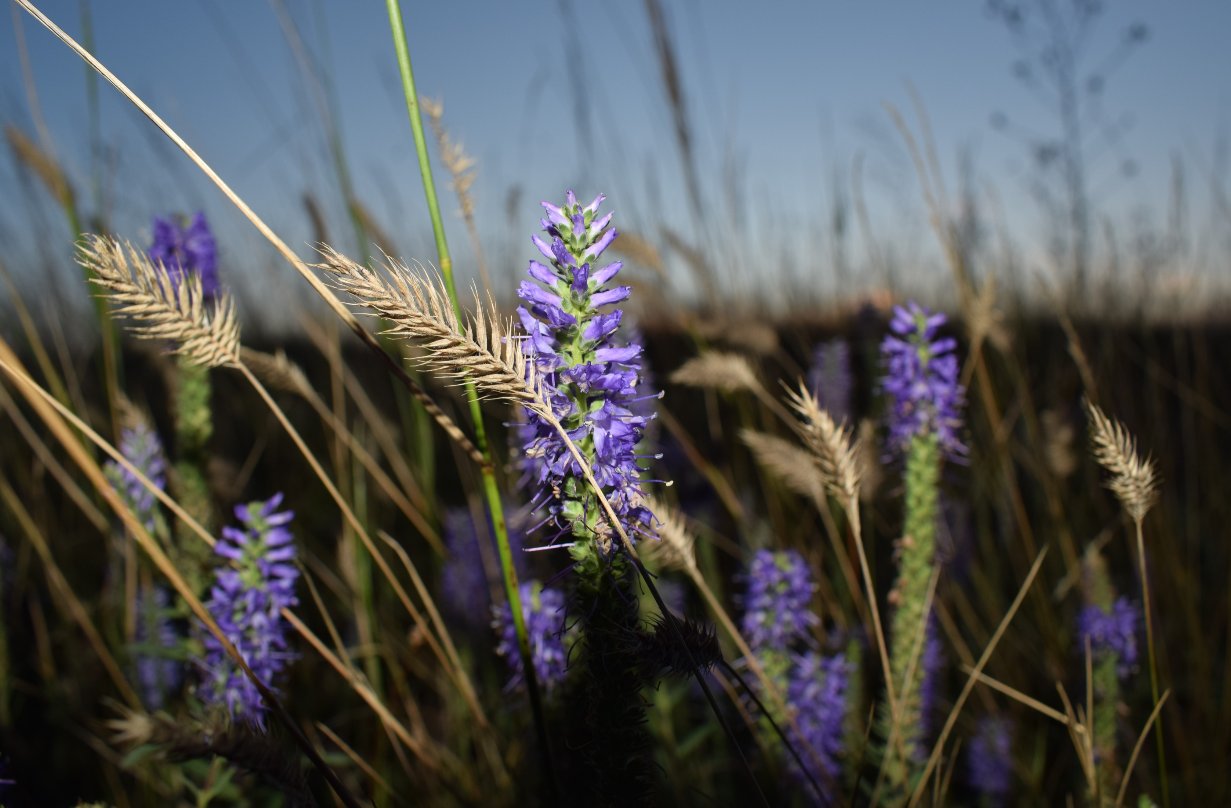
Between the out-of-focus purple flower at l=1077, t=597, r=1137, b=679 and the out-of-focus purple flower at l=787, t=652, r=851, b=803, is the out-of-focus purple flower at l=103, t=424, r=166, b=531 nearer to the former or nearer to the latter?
the out-of-focus purple flower at l=787, t=652, r=851, b=803

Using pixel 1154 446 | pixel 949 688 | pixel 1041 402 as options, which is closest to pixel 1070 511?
pixel 1154 446

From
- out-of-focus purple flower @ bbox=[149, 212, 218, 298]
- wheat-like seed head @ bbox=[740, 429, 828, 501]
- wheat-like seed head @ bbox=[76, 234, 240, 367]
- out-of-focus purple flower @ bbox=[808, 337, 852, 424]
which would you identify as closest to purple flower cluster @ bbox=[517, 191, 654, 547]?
wheat-like seed head @ bbox=[76, 234, 240, 367]

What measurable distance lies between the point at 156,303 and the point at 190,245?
125 cm

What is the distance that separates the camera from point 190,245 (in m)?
2.11

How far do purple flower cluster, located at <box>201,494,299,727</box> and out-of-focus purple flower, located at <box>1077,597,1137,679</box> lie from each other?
1876 mm

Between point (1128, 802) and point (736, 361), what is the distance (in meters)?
1.50

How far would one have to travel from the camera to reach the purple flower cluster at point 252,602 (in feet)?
4.52

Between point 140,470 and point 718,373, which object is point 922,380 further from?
point 140,470

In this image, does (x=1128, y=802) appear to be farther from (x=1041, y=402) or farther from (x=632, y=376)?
(x=1041, y=402)

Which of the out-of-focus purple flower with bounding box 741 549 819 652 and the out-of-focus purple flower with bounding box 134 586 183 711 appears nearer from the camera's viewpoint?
the out-of-focus purple flower with bounding box 741 549 819 652

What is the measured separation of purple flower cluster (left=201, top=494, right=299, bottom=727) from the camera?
1.38 m

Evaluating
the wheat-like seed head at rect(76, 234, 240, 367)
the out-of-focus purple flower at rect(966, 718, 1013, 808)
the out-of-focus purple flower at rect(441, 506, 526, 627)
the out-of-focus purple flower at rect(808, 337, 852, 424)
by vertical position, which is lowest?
the out-of-focus purple flower at rect(966, 718, 1013, 808)

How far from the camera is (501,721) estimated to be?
212 centimetres

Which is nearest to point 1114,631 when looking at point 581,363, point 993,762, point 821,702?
point 993,762
